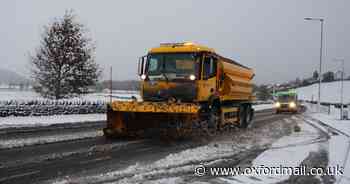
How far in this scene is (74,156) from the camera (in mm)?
9836

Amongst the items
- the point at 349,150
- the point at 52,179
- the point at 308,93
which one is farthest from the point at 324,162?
the point at 308,93

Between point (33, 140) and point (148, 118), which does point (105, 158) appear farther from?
point (33, 140)

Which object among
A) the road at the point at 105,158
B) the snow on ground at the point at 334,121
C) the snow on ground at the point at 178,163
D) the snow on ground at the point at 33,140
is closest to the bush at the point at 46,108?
the road at the point at 105,158

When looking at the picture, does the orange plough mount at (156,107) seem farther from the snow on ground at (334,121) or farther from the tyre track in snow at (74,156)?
the snow on ground at (334,121)

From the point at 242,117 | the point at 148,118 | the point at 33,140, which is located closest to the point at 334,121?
the point at 242,117

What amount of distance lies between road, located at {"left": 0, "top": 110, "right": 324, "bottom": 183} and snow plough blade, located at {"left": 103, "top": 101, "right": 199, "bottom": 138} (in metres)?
0.46

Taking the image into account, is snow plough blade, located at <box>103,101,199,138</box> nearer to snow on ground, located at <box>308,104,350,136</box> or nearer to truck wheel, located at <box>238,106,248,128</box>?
truck wheel, located at <box>238,106,248,128</box>

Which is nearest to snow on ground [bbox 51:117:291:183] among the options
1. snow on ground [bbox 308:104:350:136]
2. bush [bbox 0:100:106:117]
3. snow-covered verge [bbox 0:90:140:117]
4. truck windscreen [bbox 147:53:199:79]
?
truck windscreen [bbox 147:53:199:79]

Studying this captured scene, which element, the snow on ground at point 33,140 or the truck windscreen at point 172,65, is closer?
the snow on ground at point 33,140

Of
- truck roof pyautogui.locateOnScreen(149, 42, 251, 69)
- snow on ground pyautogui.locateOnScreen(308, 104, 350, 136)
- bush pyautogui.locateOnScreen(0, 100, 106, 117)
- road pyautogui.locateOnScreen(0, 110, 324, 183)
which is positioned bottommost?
snow on ground pyautogui.locateOnScreen(308, 104, 350, 136)

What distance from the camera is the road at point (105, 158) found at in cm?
764

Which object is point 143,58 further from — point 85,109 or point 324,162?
point 85,109

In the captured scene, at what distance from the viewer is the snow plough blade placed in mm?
12574

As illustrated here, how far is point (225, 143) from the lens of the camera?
13320mm
